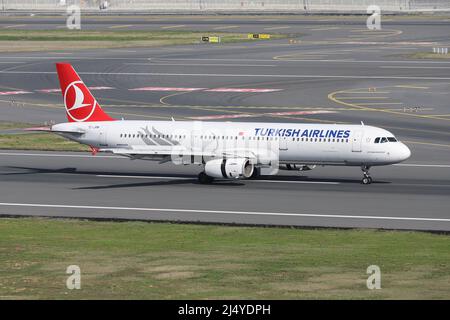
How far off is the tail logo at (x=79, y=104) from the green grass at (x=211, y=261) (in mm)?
18705

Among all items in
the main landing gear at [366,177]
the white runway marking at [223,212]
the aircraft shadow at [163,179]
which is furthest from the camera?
the aircraft shadow at [163,179]

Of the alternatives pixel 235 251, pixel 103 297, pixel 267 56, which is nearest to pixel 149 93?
pixel 267 56

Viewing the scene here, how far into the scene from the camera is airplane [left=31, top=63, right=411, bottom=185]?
71.5 metres

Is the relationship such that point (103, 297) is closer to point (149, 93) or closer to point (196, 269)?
point (196, 269)

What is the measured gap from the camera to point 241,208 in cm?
6412

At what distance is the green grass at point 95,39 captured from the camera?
17612 centimetres

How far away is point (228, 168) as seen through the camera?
72000 mm

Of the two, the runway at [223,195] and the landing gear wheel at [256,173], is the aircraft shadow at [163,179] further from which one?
the landing gear wheel at [256,173]

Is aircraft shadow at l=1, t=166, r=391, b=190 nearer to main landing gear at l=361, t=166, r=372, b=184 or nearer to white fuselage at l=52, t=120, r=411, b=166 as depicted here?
main landing gear at l=361, t=166, r=372, b=184

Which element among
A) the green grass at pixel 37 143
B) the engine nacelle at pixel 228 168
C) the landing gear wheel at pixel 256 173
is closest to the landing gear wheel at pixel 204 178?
the engine nacelle at pixel 228 168

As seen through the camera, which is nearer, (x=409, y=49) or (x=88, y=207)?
(x=88, y=207)
